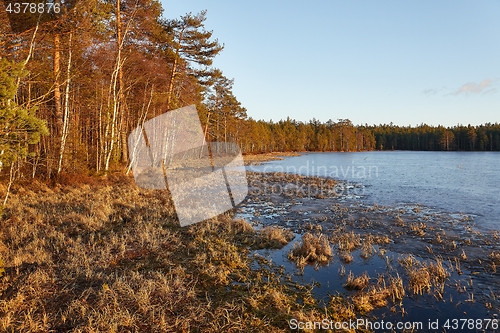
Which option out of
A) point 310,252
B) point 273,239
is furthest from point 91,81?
point 310,252

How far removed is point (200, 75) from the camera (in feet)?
93.9

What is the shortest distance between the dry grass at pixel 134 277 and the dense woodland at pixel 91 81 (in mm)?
2179

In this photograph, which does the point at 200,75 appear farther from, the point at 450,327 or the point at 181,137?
the point at 450,327

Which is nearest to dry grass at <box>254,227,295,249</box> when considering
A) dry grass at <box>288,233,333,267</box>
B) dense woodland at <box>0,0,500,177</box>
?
dry grass at <box>288,233,333,267</box>

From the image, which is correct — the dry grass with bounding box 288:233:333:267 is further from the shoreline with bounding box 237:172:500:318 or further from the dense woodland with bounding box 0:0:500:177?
the dense woodland with bounding box 0:0:500:177

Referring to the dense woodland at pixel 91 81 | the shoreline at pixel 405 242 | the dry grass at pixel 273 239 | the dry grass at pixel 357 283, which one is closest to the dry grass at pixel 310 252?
the shoreline at pixel 405 242

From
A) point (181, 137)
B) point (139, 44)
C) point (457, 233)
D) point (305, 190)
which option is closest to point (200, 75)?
point (139, 44)

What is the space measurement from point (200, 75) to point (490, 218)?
25281 mm

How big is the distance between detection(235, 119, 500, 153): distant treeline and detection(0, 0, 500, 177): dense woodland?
5282 cm

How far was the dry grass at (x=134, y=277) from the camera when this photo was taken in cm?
435

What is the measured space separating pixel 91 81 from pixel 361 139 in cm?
11198

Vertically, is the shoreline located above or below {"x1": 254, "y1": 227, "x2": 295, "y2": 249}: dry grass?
below

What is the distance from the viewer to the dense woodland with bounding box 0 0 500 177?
487 cm

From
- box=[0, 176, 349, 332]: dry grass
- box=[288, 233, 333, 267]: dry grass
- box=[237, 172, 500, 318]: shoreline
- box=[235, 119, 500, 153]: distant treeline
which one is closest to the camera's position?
box=[0, 176, 349, 332]: dry grass
